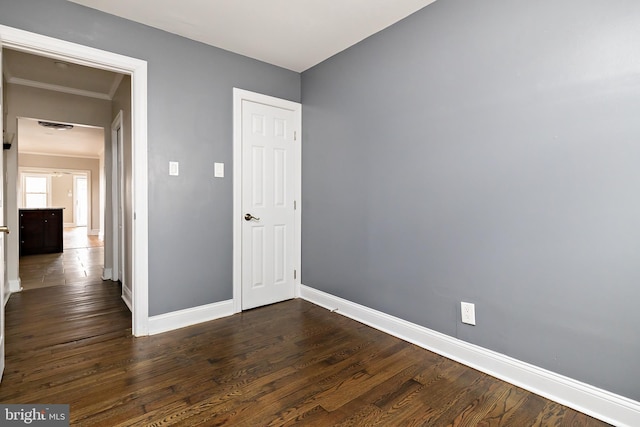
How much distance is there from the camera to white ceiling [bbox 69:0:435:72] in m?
2.29

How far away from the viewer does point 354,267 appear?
2.99m

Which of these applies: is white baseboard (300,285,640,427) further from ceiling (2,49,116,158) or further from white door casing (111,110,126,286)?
ceiling (2,49,116,158)

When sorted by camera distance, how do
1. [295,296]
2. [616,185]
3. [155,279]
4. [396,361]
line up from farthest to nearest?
1. [295,296]
2. [155,279]
3. [396,361]
4. [616,185]

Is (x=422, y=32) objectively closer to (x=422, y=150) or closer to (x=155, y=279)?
(x=422, y=150)

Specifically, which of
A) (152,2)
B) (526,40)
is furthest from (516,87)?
(152,2)

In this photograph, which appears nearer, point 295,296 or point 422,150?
point 422,150

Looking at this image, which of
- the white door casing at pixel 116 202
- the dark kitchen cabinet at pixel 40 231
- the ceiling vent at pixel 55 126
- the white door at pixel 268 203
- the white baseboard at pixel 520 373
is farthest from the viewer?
the dark kitchen cabinet at pixel 40 231

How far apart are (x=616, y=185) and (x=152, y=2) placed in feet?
10.00

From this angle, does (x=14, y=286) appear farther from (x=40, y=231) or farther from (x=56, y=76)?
(x=40, y=231)

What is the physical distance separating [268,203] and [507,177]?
7.15 feet

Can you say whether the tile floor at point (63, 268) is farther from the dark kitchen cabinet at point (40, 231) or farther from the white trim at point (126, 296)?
the white trim at point (126, 296)

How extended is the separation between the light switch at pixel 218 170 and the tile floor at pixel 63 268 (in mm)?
2811

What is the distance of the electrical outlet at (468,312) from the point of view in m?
2.12

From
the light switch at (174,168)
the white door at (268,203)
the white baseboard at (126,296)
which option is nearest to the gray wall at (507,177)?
the white door at (268,203)
